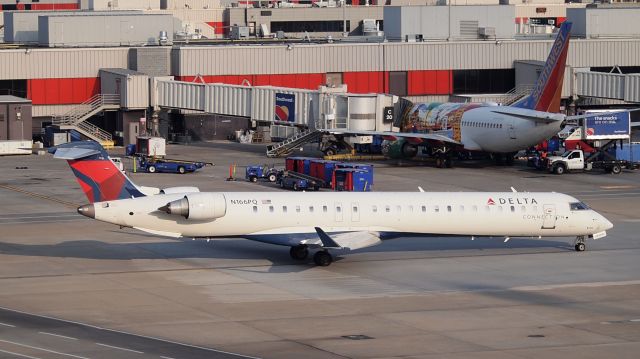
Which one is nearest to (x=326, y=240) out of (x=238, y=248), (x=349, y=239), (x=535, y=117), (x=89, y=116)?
(x=349, y=239)

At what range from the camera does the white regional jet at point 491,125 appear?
9125 cm

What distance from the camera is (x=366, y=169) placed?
256 ft

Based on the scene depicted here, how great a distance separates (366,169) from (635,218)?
1720cm

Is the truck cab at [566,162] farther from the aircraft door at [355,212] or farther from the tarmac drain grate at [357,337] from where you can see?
the tarmac drain grate at [357,337]

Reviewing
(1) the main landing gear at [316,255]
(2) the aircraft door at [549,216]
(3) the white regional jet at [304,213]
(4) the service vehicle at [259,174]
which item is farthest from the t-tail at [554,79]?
(1) the main landing gear at [316,255]

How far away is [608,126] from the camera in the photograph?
309 ft

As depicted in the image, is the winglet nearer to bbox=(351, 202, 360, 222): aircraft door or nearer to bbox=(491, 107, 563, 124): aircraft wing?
bbox=(351, 202, 360, 222): aircraft door

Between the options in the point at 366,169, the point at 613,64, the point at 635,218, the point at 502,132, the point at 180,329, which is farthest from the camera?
the point at 613,64

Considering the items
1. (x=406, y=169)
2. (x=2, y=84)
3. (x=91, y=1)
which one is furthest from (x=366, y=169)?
(x=91, y=1)

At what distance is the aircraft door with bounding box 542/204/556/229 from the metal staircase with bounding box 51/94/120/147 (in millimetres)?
60282

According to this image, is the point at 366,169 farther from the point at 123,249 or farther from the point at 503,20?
the point at 503,20

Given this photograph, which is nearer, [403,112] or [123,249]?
[123,249]

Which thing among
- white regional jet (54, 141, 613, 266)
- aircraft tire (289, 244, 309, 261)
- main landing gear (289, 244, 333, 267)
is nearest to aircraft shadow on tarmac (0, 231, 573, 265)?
aircraft tire (289, 244, 309, 261)

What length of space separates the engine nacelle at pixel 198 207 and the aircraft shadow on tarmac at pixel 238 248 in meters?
4.21
